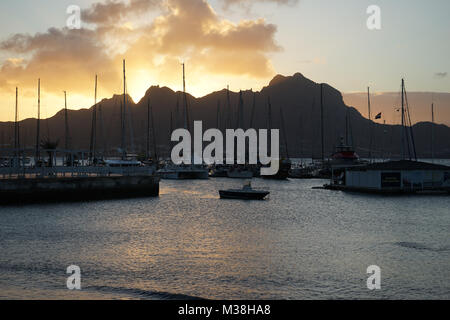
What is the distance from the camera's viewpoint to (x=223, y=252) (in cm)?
2997

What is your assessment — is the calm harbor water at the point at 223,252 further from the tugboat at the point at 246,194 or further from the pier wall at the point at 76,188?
the tugboat at the point at 246,194

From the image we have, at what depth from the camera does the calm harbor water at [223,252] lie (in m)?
21.0

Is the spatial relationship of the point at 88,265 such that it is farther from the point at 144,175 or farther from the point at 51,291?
the point at 144,175

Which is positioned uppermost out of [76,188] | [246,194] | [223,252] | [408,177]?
[408,177]

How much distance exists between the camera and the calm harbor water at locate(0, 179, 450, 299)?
21.0 metres

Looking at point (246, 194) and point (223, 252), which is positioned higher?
point (246, 194)

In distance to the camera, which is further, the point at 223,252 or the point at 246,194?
the point at 246,194

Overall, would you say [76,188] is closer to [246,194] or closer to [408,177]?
[246,194]

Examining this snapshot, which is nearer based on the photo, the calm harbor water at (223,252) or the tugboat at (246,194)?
the calm harbor water at (223,252)

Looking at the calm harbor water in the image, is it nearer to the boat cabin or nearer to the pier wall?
the pier wall

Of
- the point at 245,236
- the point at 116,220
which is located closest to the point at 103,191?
the point at 116,220

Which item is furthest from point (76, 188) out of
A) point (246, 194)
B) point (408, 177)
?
point (408, 177)

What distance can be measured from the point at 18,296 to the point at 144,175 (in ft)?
171

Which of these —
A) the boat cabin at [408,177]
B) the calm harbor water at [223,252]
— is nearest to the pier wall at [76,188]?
the calm harbor water at [223,252]
